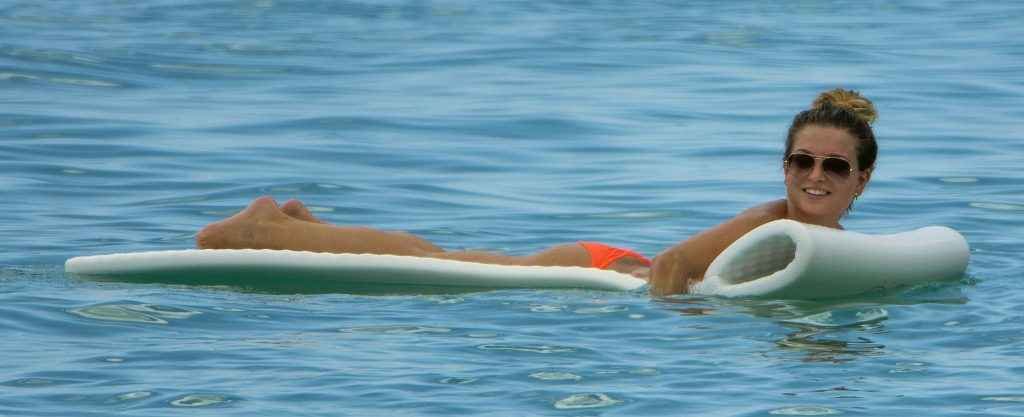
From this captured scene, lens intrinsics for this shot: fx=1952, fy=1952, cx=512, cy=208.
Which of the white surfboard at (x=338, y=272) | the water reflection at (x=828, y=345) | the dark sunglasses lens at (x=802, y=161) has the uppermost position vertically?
the dark sunglasses lens at (x=802, y=161)

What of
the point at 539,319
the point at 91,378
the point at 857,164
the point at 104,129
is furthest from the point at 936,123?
the point at 91,378

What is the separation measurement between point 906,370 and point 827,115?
156 cm

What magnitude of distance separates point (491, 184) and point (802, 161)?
14.6 feet

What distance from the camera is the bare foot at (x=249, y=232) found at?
793 cm

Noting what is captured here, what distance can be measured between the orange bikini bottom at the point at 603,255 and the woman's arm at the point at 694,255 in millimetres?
452

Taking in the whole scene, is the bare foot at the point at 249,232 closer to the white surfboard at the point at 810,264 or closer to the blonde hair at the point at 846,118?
the white surfboard at the point at 810,264

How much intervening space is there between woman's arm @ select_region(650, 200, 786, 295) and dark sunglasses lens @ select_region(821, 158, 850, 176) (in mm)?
301

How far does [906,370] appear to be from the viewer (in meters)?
6.02

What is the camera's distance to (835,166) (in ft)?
24.1

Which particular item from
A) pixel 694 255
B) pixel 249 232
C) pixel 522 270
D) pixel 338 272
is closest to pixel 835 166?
pixel 694 255

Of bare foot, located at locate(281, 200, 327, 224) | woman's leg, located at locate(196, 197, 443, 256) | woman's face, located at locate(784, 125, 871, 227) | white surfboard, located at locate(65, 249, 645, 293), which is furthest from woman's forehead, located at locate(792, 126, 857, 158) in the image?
bare foot, located at locate(281, 200, 327, 224)

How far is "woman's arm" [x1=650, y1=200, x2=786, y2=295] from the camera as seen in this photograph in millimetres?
7344

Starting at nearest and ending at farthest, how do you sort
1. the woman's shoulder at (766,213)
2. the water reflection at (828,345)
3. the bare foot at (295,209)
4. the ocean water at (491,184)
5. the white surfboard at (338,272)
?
1. the ocean water at (491,184)
2. the water reflection at (828,345)
3. the woman's shoulder at (766,213)
4. the white surfboard at (338,272)
5. the bare foot at (295,209)

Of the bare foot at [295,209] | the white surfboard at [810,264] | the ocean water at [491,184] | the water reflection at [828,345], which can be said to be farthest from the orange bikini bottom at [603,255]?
the water reflection at [828,345]
